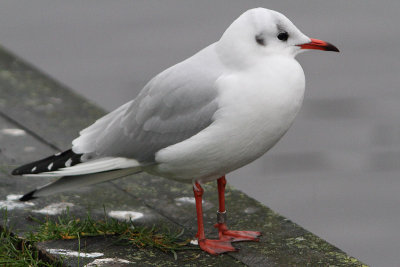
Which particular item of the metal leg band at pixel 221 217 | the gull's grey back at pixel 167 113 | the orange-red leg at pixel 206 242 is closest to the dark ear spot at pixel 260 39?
the gull's grey back at pixel 167 113

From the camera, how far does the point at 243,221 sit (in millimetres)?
4145

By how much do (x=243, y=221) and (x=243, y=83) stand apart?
896 millimetres

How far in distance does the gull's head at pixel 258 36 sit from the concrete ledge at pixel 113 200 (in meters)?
0.87

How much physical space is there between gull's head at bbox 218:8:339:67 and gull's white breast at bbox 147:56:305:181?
52 mm

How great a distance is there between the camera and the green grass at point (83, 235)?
373 cm

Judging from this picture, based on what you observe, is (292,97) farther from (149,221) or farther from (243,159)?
(149,221)

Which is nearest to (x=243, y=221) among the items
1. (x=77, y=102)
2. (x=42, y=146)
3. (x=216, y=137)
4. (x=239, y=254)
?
(x=239, y=254)

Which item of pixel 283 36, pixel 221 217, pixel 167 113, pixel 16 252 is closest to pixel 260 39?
pixel 283 36

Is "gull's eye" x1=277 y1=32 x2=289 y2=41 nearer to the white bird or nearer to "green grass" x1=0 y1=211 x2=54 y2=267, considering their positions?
the white bird

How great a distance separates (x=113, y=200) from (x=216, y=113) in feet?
3.35

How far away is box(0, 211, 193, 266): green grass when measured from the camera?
373 centimetres

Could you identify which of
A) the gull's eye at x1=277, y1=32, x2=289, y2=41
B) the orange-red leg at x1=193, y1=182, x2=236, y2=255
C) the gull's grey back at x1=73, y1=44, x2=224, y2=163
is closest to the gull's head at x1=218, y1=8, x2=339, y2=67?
the gull's eye at x1=277, y1=32, x2=289, y2=41

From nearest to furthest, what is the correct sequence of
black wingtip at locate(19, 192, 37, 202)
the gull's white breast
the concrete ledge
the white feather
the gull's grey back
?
the gull's white breast < the gull's grey back < the concrete ledge < the white feather < black wingtip at locate(19, 192, 37, 202)

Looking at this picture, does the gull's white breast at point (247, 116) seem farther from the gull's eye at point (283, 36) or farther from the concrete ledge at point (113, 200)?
the concrete ledge at point (113, 200)
